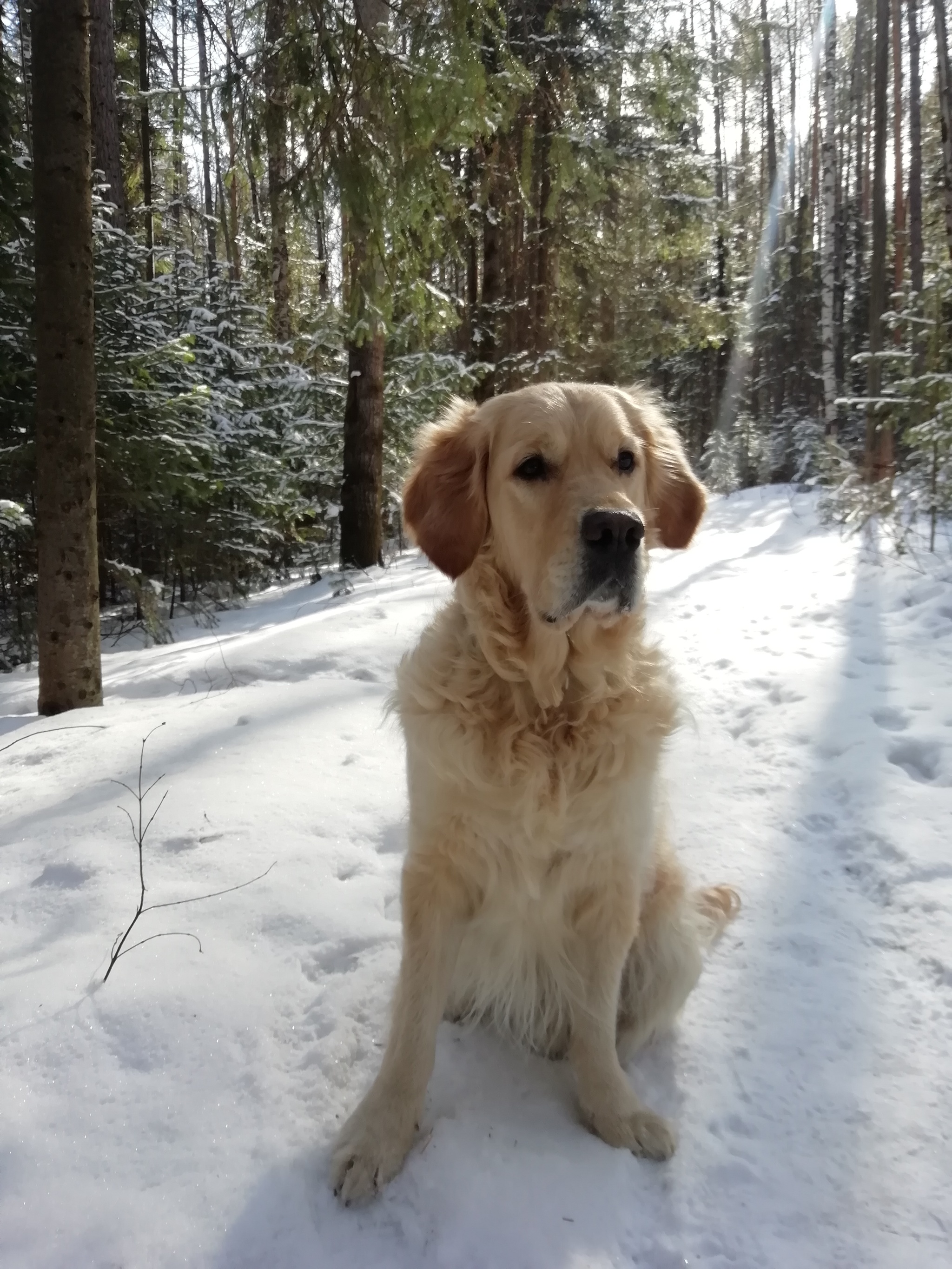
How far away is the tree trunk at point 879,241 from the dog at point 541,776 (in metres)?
8.79

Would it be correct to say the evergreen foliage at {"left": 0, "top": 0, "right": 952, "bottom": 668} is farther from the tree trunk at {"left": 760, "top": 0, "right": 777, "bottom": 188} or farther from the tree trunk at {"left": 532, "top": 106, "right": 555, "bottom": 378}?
the tree trunk at {"left": 760, "top": 0, "right": 777, "bottom": 188}

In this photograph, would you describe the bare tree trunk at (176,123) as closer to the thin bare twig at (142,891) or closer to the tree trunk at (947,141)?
the thin bare twig at (142,891)

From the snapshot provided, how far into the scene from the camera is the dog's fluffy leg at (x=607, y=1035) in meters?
1.57

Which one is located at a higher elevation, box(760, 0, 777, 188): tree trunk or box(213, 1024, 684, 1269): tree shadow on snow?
box(760, 0, 777, 188): tree trunk

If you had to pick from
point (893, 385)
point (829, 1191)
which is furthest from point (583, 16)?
point (829, 1191)

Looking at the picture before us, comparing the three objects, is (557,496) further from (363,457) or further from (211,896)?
(363,457)

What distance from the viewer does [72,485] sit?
372 centimetres

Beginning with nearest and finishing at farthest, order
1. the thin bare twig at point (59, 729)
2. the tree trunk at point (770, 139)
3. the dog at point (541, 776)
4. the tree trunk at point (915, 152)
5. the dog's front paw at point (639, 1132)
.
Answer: the dog's front paw at point (639, 1132) < the dog at point (541, 776) < the thin bare twig at point (59, 729) < the tree trunk at point (915, 152) < the tree trunk at point (770, 139)

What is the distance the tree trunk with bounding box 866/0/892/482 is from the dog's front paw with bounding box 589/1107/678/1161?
369 inches

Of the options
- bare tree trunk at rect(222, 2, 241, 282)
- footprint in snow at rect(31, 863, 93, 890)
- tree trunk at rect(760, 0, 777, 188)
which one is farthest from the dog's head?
tree trunk at rect(760, 0, 777, 188)

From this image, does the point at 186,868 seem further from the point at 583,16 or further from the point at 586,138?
the point at 583,16

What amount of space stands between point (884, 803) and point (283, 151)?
478cm

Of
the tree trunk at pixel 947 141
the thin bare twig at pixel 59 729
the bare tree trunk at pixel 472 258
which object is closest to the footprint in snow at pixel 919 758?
the thin bare twig at pixel 59 729

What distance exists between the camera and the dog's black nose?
1715 millimetres
